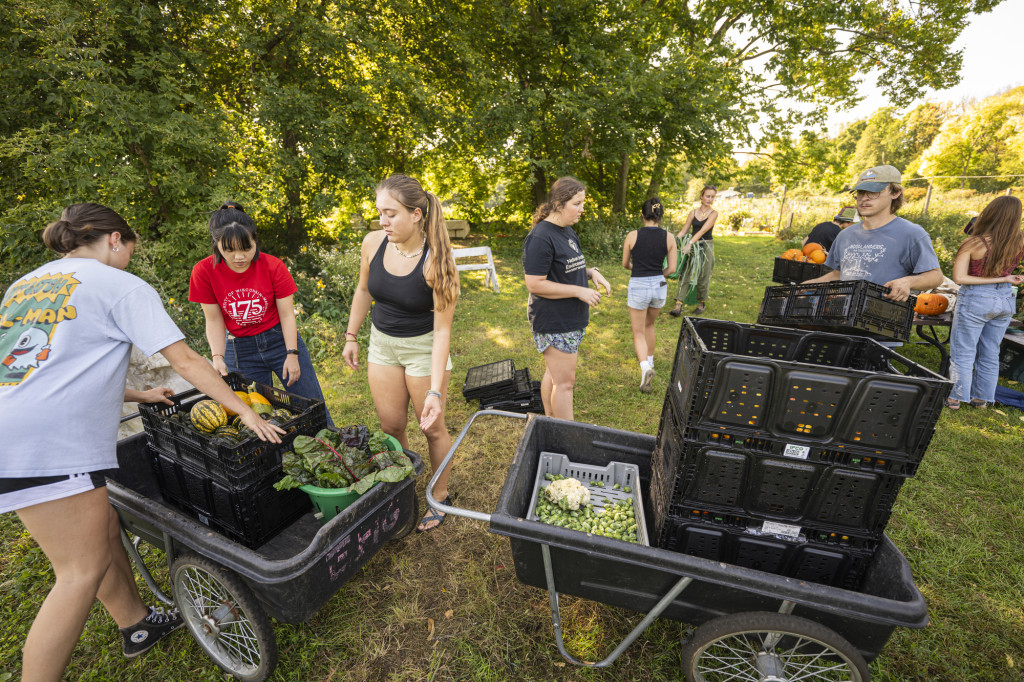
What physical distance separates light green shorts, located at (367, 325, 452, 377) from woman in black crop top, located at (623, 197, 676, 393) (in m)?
3.05

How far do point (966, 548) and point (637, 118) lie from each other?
11.8 m

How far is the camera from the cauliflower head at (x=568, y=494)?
7.73 ft

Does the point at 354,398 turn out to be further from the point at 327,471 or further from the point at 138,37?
the point at 138,37

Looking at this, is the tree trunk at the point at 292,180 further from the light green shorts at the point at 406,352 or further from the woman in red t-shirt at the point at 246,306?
the light green shorts at the point at 406,352

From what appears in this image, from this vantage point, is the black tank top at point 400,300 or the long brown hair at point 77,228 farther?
the black tank top at point 400,300

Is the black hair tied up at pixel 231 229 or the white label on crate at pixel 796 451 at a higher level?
the black hair tied up at pixel 231 229

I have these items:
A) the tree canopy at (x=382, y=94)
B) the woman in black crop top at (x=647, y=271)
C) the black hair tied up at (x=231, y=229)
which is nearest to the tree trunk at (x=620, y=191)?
the tree canopy at (x=382, y=94)

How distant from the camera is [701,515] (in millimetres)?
1988

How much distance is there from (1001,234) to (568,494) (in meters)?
5.20

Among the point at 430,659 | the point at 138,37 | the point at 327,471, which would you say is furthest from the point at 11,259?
the point at 430,659

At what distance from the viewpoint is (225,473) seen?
2088mm

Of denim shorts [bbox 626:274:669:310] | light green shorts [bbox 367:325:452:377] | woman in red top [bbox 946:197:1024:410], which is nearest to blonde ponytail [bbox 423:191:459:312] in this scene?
light green shorts [bbox 367:325:452:377]

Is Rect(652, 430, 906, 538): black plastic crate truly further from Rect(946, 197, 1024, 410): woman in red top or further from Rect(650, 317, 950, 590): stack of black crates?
Rect(946, 197, 1024, 410): woman in red top

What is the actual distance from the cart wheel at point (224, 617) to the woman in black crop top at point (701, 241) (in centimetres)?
770
